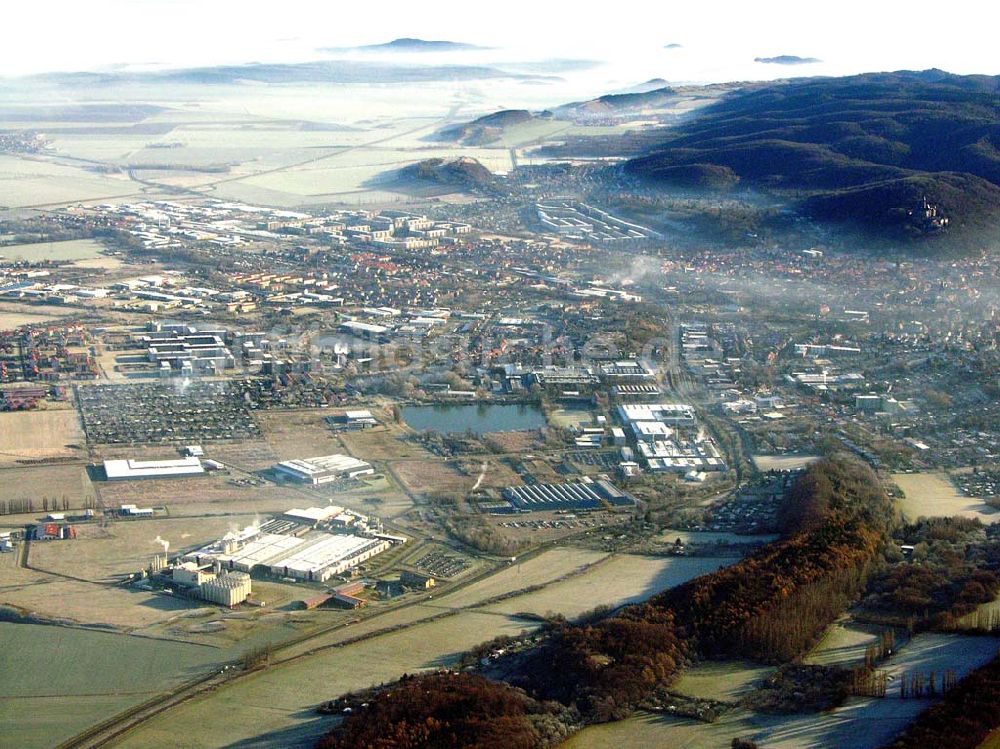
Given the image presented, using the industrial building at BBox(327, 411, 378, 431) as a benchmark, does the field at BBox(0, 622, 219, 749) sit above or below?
below

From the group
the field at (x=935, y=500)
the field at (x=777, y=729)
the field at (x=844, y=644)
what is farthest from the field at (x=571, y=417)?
the field at (x=777, y=729)

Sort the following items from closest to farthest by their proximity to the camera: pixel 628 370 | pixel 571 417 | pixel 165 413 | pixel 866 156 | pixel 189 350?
pixel 165 413 < pixel 571 417 < pixel 628 370 < pixel 189 350 < pixel 866 156

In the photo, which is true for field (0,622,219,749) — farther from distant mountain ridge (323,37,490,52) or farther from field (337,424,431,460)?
distant mountain ridge (323,37,490,52)

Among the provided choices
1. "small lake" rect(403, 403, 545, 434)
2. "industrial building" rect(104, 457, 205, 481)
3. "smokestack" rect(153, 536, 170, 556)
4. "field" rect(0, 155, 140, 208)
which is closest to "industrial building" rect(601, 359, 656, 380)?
"small lake" rect(403, 403, 545, 434)

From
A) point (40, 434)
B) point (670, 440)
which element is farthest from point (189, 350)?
point (670, 440)

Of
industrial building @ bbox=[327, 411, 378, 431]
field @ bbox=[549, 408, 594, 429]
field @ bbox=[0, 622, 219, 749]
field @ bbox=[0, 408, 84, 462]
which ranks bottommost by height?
field @ bbox=[0, 622, 219, 749]

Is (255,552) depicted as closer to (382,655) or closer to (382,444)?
(382,655)
